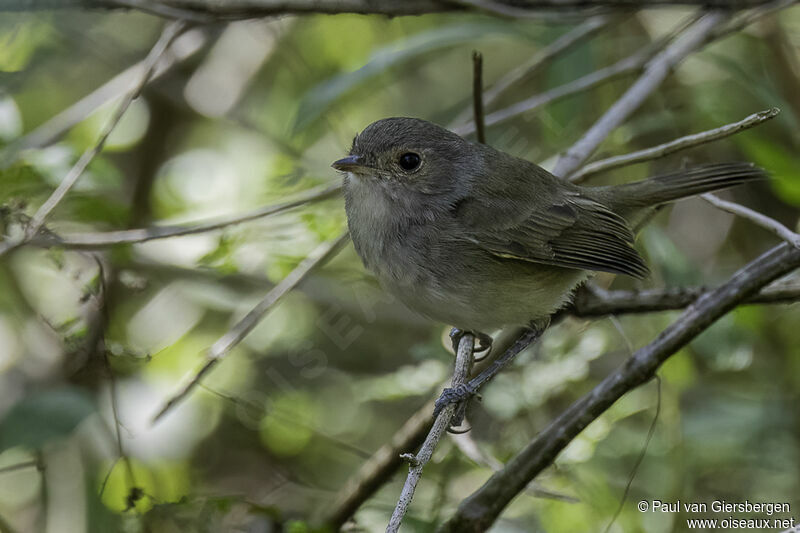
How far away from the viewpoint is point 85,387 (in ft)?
13.8

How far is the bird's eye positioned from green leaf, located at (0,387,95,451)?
1.69 meters

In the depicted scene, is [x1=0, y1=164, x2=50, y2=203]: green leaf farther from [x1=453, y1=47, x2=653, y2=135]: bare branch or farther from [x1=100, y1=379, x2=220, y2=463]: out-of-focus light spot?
[x1=453, y1=47, x2=653, y2=135]: bare branch

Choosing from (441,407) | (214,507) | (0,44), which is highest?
(0,44)

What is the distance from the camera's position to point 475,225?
145 inches

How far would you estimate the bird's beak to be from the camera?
3.55 meters

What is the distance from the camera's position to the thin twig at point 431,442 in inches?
89.2

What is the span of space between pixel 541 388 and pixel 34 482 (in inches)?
107

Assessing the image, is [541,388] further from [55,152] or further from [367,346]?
[55,152]

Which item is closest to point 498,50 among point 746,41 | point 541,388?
point 746,41

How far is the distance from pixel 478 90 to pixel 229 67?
264 cm

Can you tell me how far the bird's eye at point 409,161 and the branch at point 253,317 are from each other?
46 cm

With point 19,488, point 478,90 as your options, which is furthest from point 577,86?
point 19,488

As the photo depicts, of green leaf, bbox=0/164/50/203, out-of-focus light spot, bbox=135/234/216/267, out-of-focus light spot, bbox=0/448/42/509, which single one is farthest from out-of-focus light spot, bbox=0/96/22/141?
out-of-focus light spot, bbox=0/448/42/509

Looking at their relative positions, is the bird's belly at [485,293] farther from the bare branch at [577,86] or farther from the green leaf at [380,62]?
the green leaf at [380,62]
